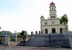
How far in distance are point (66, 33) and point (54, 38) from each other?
296 centimetres

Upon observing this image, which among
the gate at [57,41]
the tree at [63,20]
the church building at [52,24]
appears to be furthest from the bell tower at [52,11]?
the gate at [57,41]

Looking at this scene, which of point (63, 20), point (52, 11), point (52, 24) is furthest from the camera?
point (52, 11)

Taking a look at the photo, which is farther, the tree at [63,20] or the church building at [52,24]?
the tree at [63,20]

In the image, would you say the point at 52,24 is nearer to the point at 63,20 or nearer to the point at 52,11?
the point at 63,20

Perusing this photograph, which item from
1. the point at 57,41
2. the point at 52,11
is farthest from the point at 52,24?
the point at 57,41

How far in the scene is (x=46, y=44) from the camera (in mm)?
24047

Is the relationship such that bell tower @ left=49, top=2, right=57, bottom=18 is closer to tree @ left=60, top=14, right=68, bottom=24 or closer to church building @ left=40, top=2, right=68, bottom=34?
church building @ left=40, top=2, right=68, bottom=34

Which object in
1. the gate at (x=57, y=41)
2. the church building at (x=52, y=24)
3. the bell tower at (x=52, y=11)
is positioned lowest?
the gate at (x=57, y=41)

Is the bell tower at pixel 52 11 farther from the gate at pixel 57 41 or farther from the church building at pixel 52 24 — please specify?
the gate at pixel 57 41

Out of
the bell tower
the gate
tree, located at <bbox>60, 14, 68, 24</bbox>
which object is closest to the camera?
the gate

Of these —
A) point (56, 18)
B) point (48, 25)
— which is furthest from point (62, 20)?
point (48, 25)

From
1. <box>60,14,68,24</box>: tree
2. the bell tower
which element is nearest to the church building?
the bell tower

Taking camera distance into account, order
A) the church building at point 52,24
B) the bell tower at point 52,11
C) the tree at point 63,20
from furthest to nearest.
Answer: the bell tower at point 52,11 < the tree at point 63,20 < the church building at point 52,24

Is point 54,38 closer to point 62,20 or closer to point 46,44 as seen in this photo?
point 46,44
